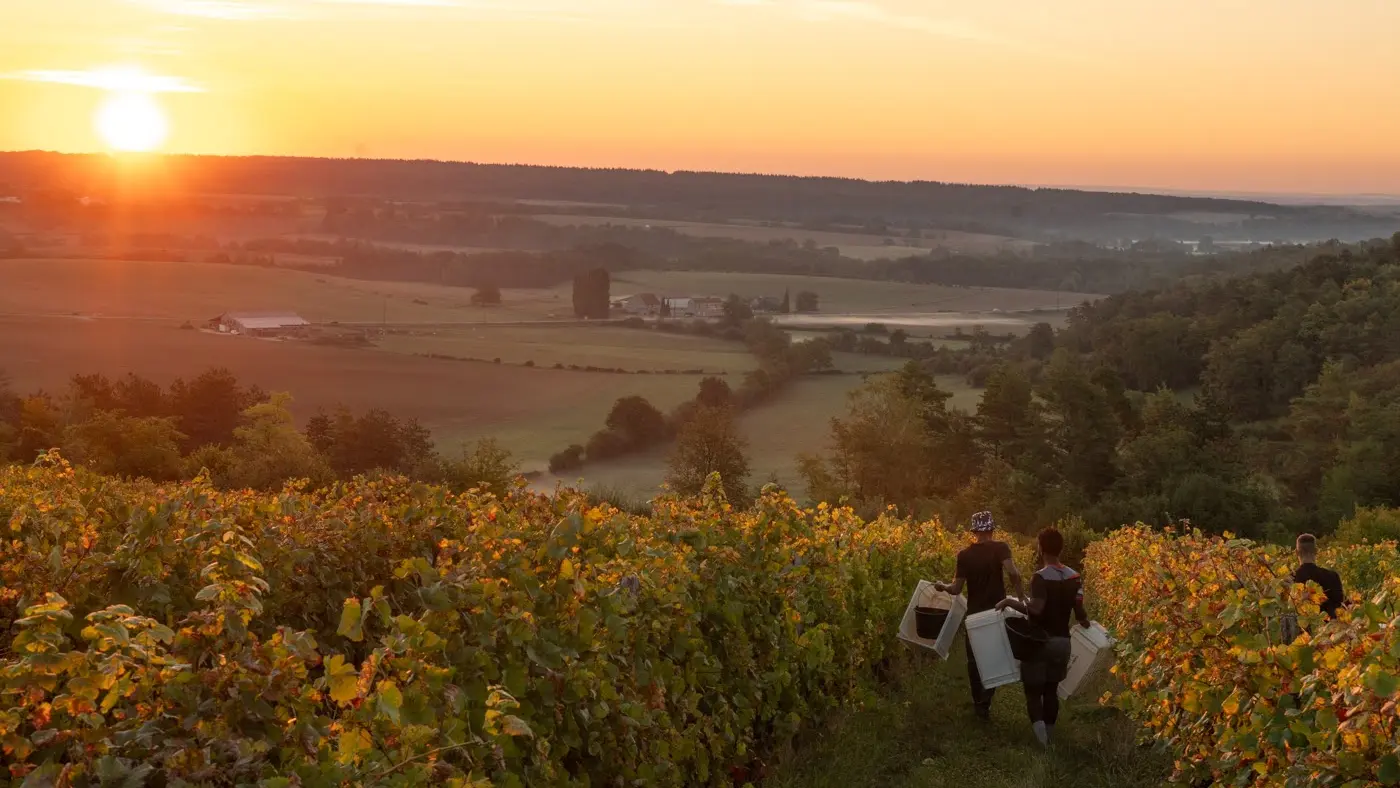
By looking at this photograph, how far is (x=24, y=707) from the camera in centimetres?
341

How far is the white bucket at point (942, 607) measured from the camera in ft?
33.3

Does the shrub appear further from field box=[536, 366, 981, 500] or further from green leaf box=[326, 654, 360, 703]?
green leaf box=[326, 654, 360, 703]

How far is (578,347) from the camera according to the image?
108500 millimetres

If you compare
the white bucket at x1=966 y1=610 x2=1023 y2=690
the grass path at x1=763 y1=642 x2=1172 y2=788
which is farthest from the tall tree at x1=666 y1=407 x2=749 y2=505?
the white bucket at x1=966 y1=610 x2=1023 y2=690

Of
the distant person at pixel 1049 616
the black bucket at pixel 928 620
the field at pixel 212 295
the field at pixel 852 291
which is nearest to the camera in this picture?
the distant person at pixel 1049 616

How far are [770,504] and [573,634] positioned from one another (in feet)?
12.6

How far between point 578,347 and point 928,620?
9875 cm

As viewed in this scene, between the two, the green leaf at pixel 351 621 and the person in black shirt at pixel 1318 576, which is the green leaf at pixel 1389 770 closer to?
the green leaf at pixel 351 621

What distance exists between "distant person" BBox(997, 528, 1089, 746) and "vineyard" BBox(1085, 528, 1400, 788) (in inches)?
19.0

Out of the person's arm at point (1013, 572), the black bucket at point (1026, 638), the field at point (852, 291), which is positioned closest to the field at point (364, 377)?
the field at point (852, 291)

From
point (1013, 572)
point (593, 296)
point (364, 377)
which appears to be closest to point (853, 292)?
point (593, 296)

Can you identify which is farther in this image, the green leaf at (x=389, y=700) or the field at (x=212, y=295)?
the field at (x=212, y=295)

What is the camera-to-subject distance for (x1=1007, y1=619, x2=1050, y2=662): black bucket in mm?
9422

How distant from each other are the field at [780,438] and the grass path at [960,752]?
2005 inches
